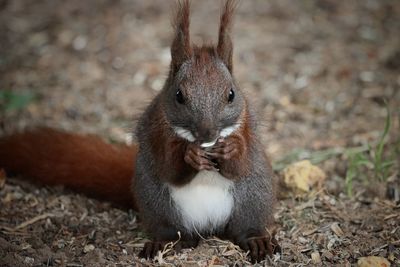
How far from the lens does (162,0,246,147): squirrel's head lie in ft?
10.9

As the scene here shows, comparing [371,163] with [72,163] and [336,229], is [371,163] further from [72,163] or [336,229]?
[72,163]

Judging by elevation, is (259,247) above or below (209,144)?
below

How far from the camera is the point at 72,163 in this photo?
431 centimetres

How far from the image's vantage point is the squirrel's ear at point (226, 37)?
361 centimetres

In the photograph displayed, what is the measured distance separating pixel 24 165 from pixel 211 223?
1.33 m

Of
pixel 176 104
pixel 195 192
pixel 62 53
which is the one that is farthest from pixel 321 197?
pixel 62 53

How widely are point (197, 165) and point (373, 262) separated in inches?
41.2

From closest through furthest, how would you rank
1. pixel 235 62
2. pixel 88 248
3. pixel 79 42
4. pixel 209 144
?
pixel 209 144
pixel 88 248
pixel 235 62
pixel 79 42

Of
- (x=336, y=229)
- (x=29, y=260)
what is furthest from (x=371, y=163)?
(x=29, y=260)

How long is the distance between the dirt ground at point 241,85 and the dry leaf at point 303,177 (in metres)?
0.09

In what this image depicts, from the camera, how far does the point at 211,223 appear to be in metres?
3.83

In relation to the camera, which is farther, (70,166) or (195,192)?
(70,166)

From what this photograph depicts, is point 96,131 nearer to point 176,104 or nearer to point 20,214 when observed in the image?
point 20,214

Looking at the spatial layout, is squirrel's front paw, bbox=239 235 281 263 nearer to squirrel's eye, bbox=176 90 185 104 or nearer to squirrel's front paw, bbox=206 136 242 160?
squirrel's front paw, bbox=206 136 242 160
